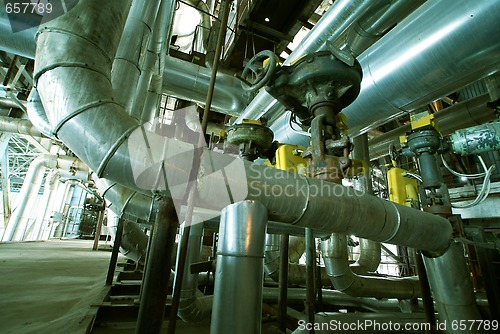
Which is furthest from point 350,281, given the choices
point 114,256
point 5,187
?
point 5,187

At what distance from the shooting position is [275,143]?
1.99 metres

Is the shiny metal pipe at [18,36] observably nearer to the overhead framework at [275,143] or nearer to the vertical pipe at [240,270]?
the overhead framework at [275,143]

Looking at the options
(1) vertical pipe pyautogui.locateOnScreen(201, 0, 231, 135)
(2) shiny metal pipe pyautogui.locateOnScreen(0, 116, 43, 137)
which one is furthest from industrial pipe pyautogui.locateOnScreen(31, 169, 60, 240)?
(1) vertical pipe pyautogui.locateOnScreen(201, 0, 231, 135)

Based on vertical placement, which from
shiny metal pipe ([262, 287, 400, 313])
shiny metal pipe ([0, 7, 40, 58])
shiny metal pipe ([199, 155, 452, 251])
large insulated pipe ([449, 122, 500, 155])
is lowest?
shiny metal pipe ([262, 287, 400, 313])

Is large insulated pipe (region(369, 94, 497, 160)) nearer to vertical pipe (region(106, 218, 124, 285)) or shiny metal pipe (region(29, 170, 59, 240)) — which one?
vertical pipe (region(106, 218, 124, 285))

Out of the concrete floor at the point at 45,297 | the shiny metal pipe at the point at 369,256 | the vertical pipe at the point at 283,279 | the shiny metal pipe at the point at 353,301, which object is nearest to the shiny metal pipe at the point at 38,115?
the concrete floor at the point at 45,297

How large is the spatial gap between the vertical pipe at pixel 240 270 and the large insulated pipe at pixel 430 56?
1.22 m

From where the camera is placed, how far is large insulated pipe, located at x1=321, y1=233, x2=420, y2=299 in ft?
7.29

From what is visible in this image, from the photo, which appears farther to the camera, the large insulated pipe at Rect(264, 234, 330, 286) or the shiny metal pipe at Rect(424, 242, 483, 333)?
the large insulated pipe at Rect(264, 234, 330, 286)

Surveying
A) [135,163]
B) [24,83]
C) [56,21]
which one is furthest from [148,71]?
[24,83]

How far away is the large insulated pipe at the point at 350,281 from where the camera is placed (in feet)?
7.29

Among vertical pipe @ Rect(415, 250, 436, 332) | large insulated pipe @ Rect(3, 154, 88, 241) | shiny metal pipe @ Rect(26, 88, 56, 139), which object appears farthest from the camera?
large insulated pipe @ Rect(3, 154, 88, 241)

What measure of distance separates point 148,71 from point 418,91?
7.10 feet

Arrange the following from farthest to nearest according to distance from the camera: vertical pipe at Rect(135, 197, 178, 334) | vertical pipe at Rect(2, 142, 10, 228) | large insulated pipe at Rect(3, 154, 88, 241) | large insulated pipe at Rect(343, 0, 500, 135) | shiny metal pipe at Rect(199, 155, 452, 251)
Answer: large insulated pipe at Rect(3, 154, 88, 241), vertical pipe at Rect(2, 142, 10, 228), large insulated pipe at Rect(343, 0, 500, 135), shiny metal pipe at Rect(199, 155, 452, 251), vertical pipe at Rect(135, 197, 178, 334)
